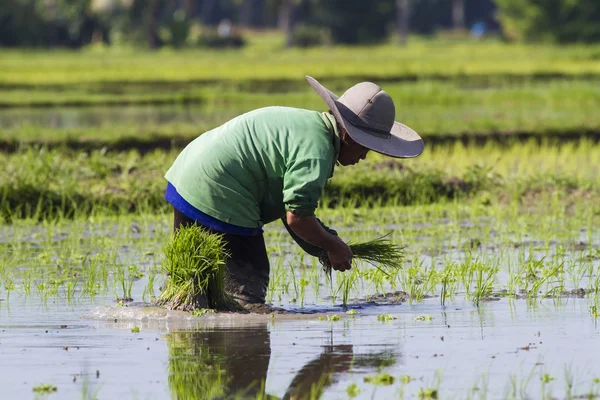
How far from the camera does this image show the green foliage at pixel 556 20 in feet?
148

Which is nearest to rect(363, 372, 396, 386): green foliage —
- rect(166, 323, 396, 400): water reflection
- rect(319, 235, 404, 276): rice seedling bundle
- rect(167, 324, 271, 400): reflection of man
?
rect(166, 323, 396, 400): water reflection

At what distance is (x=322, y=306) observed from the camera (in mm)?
5949

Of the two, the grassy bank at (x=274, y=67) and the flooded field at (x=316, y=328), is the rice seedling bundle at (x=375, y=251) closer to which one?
the flooded field at (x=316, y=328)

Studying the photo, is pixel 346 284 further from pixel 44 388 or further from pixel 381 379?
pixel 44 388

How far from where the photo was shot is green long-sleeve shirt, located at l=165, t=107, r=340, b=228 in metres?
4.98

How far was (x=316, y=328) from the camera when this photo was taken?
5.30 metres

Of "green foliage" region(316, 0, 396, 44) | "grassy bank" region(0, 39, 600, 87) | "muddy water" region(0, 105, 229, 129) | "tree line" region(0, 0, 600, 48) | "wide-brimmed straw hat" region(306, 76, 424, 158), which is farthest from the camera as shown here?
"green foliage" region(316, 0, 396, 44)

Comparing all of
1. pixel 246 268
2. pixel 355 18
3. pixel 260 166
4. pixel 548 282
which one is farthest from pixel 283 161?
pixel 355 18

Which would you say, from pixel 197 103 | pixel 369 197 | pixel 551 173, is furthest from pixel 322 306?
pixel 197 103

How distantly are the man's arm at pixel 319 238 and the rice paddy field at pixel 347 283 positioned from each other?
0.96ft

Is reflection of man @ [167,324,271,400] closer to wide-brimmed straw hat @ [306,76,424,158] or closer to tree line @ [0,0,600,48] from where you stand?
wide-brimmed straw hat @ [306,76,424,158]

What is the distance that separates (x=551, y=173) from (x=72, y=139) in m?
6.11

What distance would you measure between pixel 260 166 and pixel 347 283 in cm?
99

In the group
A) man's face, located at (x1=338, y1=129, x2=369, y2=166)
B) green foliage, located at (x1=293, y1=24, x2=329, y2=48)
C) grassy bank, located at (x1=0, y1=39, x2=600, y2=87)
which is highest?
green foliage, located at (x1=293, y1=24, x2=329, y2=48)
